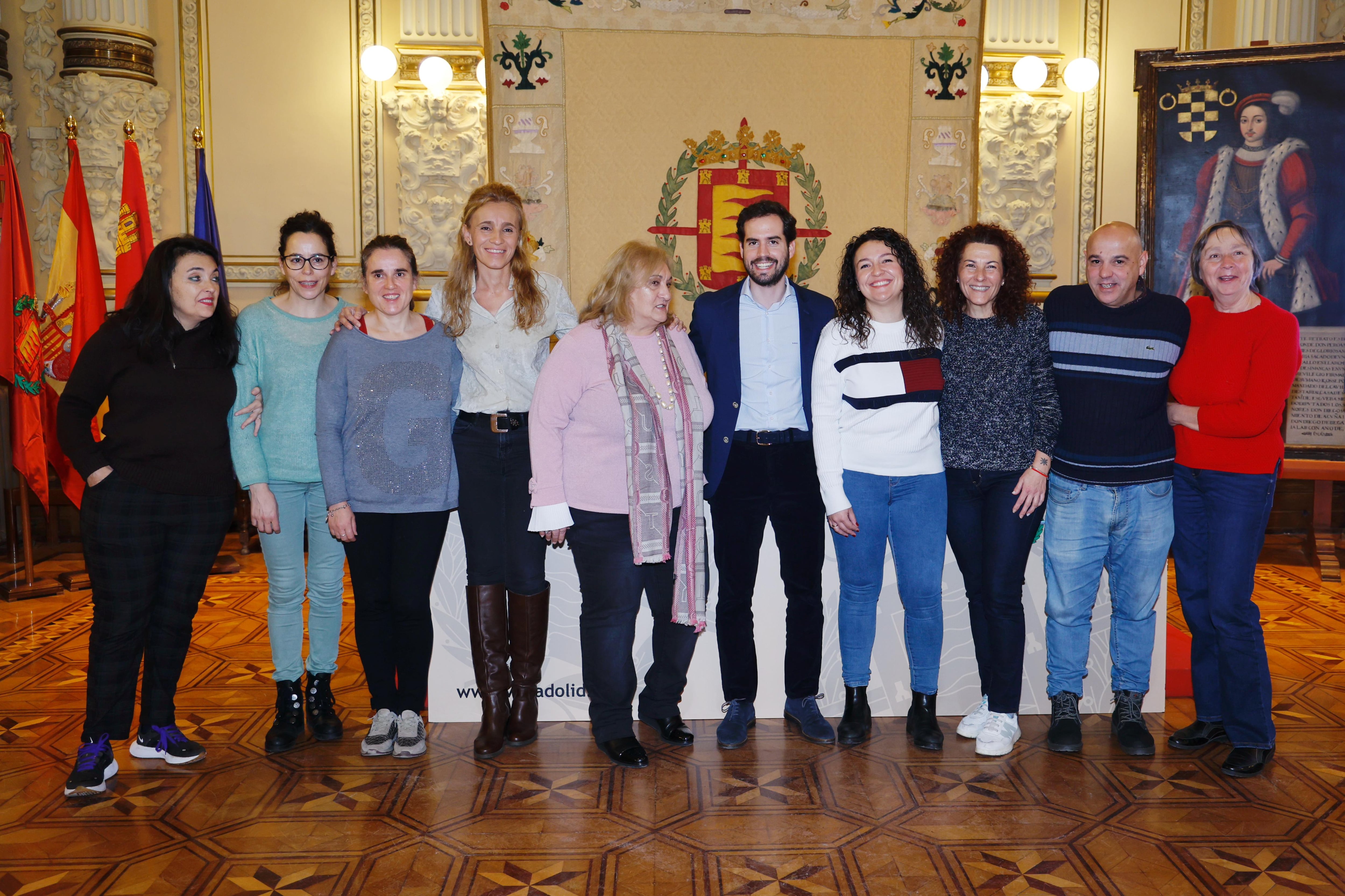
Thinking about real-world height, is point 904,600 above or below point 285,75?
below

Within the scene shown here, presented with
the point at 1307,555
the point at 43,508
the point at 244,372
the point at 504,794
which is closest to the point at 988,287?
the point at 504,794

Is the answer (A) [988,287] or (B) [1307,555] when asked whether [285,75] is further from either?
(B) [1307,555]

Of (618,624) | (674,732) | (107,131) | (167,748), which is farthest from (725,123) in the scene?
(167,748)

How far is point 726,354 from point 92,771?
6.80 ft

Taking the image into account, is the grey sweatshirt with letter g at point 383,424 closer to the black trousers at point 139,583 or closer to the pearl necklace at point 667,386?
the black trousers at point 139,583

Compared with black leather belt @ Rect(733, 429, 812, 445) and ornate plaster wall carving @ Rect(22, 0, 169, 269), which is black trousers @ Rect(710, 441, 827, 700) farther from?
ornate plaster wall carving @ Rect(22, 0, 169, 269)

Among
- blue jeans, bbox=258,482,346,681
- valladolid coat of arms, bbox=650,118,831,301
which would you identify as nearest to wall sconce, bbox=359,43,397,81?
valladolid coat of arms, bbox=650,118,831,301

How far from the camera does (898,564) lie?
2848 millimetres

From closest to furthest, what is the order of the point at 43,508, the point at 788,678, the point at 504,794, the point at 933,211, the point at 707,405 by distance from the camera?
1. the point at 504,794
2. the point at 707,405
3. the point at 788,678
4. the point at 933,211
5. the point at 43,508

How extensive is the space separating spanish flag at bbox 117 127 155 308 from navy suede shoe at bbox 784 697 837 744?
388cm

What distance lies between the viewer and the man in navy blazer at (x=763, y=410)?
2.78 m

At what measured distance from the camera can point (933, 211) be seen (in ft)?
17.6

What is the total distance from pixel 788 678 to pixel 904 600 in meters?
0.44

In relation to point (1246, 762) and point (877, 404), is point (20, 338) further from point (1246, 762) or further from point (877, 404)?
point (1246, 762)
